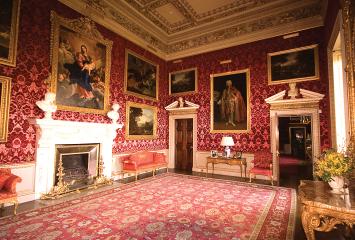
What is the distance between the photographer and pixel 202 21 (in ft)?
26.8

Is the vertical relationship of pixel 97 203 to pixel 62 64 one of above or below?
below

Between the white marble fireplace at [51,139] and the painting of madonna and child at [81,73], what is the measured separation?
54cm

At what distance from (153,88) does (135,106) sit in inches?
59.3

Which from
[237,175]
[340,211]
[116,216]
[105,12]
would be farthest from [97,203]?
[105,12]

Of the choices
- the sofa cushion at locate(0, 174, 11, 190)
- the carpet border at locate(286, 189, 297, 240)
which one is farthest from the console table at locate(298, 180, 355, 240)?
the sofa cushion at locate(0, 174, 11, 190)

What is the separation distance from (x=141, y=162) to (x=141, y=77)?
3.53m

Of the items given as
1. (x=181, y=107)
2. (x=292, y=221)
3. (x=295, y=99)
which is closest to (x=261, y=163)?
(x=295, y=99)

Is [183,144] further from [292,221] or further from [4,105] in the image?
[4,105]

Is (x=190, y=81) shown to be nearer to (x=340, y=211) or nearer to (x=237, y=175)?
(x=237, y=175)

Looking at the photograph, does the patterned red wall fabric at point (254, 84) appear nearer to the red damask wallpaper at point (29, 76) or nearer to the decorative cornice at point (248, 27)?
the decorative cornice at point (248, 27)

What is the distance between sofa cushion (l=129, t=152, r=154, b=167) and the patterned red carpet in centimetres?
168

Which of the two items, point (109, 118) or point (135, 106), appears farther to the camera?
point (135, 106)

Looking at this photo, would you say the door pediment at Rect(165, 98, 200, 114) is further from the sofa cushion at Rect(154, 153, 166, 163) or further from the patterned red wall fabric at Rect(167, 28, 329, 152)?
the sofa cushion at Rect(154, 153, 166, 163)

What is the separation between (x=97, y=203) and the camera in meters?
4.60
